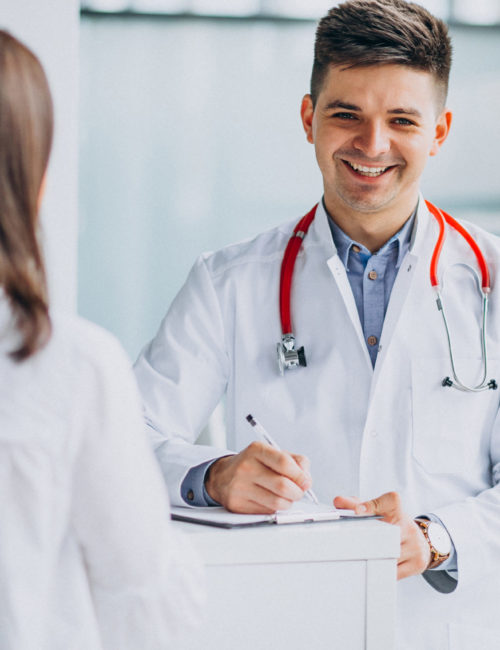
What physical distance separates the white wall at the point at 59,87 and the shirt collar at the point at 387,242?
3.31ft

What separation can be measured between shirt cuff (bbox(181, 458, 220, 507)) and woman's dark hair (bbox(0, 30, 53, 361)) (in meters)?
0.64

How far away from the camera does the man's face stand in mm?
1584

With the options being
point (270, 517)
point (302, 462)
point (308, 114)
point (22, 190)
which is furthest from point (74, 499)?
point (308, 114)

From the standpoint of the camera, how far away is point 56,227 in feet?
8.12

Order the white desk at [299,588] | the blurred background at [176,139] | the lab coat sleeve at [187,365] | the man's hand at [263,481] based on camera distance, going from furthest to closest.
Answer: the blurred background at [176,139]
the lab coat sleeve at [187,365]
the man's hand at [263,481]
the white desk at [299,588]

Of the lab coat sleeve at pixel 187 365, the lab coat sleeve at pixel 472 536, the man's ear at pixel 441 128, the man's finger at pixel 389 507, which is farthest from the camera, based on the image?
the man's ear at pixel 441 128

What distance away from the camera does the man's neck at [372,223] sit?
167 centimetres

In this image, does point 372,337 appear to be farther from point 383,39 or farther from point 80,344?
point 80,344

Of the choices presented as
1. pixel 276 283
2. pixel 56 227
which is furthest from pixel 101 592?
pixel 56 227

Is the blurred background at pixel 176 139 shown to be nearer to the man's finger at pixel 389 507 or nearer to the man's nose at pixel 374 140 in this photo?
the man's nose at pixel 374 140

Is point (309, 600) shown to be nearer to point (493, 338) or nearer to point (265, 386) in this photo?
point (265, 386)

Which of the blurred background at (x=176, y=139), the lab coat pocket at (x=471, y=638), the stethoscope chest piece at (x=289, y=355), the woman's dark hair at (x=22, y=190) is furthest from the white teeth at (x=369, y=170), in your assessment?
the blurred background at (x=176, y=139)

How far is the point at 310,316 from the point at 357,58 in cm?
49

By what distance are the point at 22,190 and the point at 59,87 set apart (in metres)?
1.90
